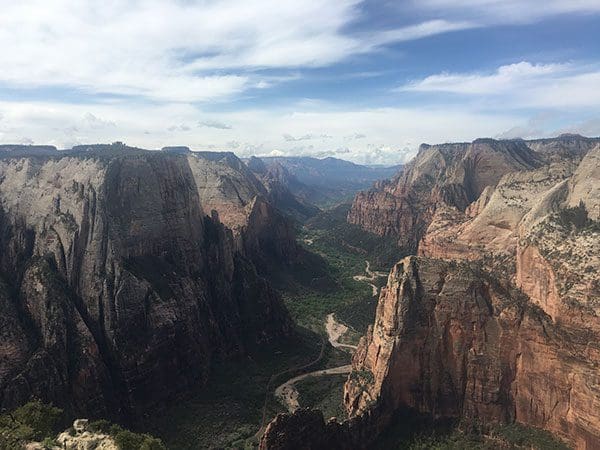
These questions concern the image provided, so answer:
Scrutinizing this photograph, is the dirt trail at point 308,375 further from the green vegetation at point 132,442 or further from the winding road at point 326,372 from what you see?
the green vegetation at point 132,442

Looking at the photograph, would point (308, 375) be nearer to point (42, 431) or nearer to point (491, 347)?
point (491, 347)

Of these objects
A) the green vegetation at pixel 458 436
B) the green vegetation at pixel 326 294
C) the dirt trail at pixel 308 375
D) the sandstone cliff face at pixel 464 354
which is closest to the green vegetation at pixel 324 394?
the dirt trail at pixel 308 375

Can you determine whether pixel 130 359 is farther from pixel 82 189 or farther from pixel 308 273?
pixel 308 273

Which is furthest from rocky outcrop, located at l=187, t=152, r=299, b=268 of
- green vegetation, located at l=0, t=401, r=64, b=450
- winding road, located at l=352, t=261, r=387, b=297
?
green vegetation, located at l=0, t=401, r=64, b=450

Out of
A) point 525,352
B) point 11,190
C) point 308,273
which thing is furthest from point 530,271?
point 308,273

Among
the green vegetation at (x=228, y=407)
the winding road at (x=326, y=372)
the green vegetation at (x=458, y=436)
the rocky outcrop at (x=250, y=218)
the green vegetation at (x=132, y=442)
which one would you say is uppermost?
the rocky outcrop at (x=250, y=218)

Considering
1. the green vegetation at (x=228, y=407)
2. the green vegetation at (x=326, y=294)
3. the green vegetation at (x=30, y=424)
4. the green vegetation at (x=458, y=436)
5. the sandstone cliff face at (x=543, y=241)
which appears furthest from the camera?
the green vegetation at (x=326, y=294)
